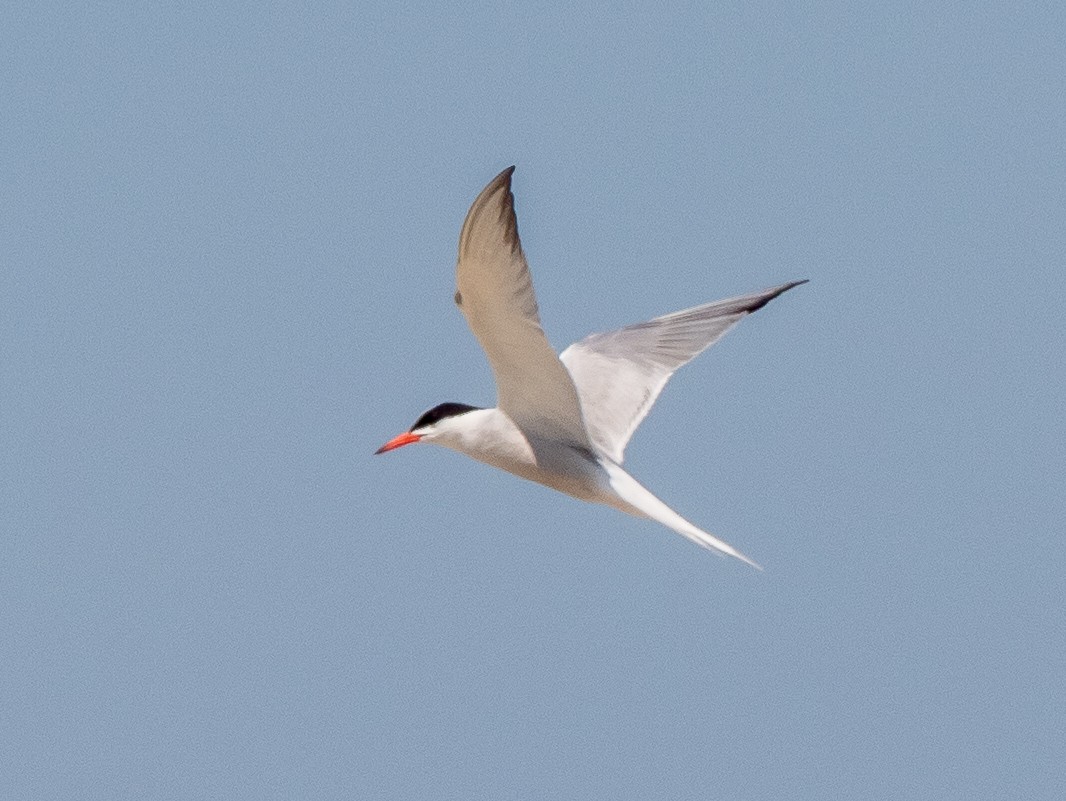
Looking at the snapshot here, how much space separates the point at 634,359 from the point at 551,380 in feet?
6.10

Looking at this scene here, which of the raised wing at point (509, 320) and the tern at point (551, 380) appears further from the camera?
the tern at point (551, 380)

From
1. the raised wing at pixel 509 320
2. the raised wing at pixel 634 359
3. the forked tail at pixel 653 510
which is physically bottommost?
the forked tail at pixel 653 510

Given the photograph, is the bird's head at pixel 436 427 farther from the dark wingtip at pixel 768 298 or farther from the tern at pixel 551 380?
the dark wingtip at pixel 768 298

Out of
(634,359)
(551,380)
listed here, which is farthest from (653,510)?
(634,359)

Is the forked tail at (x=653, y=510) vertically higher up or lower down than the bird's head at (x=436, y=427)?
lower down

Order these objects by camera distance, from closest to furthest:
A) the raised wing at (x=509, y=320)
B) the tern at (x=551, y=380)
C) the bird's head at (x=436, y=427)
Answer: the raised wing at (x=509, y=320) → the tern at (x=551, y=380) → the bird's head at (x=436, y=427)

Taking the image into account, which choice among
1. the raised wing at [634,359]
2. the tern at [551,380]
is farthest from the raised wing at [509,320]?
the raised wing at [634,359]

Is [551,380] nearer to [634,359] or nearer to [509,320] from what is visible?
[509,320]

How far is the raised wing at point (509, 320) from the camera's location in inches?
322

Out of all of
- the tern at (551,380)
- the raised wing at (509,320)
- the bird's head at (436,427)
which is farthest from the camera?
the bird's head at (436,427)

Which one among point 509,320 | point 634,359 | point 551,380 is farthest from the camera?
point 634,359

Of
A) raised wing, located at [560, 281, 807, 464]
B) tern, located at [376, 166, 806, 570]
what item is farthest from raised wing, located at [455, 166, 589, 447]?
raised wing, located at [560, 281, 807, 464]

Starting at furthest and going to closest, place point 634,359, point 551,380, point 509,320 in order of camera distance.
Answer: point 634,359
point 551,380
point 509,320

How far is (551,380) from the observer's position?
954cm
